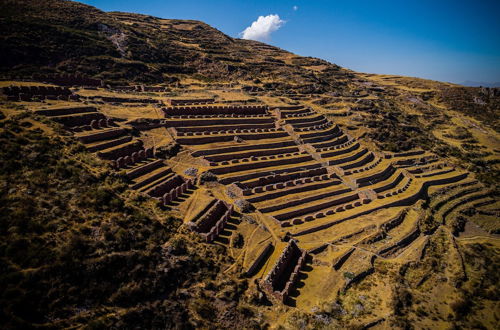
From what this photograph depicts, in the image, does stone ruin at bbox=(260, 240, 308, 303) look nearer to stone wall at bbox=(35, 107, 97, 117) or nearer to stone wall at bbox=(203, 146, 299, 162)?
stone wall at bbox=(203, 146, 299, 162)

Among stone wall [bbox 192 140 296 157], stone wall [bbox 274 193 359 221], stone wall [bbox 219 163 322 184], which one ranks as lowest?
stone wall [bbox 274 193 359 221]

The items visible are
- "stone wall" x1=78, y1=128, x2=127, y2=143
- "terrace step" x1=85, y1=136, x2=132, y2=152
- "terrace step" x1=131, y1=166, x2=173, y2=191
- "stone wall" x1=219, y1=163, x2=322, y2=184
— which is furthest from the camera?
"stone wall" x1=219, y1=163, x2=322, y2=184

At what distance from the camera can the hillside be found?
16938mm

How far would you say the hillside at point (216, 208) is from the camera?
1694 cm

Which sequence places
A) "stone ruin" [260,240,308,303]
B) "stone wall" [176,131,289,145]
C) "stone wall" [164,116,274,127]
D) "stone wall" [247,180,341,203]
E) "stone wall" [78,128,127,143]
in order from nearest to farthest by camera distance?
"stone ruin" [260,240,308,303], "stone wall" [78,128,127,143], "stone wall" [247,180,341,203], "stone wall" [176,131,289,145], "stone wall" [164,116,274,127]

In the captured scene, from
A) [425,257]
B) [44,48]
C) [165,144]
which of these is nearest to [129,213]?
[165,144]

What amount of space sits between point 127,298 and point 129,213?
6.66 metres

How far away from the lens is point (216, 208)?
2583 centimetres

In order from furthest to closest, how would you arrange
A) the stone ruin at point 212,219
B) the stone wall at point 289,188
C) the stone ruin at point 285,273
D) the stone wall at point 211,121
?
the stone wall at point 211,121 → the stone wall at point 289,188 → the stone ruin at point 212,219 → the stone ruin at point 285,273

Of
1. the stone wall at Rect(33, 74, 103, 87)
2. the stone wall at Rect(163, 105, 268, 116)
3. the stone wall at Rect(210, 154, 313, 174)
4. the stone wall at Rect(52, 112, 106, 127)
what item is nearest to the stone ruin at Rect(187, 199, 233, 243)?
the stone wall at Rect(210, 154, 313, 174)

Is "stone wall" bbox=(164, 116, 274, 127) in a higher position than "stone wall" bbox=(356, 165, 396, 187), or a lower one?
higher

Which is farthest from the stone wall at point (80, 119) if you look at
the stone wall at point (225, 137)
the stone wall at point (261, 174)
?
the stone wall at point (261, 174)

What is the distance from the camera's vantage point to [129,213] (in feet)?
70.1

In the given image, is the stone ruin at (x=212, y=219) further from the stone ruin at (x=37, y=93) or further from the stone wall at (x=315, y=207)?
the stone ruin at (x=37, y=93)
